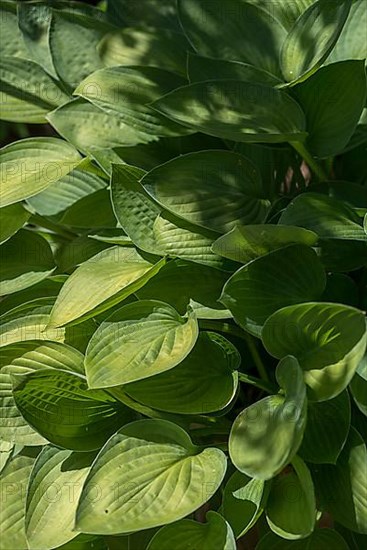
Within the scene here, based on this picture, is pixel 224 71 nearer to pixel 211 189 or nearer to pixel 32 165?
pixel 211 189

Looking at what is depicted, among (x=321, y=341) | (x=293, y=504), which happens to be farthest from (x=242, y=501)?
(x=321, y=341)

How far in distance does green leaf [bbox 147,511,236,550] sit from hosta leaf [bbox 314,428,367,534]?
0.13m

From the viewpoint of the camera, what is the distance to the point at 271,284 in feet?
2.78

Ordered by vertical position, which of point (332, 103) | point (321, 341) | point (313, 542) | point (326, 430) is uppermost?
point (332, 103)

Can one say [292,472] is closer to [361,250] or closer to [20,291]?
[361,250]

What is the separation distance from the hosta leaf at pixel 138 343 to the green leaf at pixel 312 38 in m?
0.29

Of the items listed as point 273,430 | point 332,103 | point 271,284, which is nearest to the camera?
point 273,430

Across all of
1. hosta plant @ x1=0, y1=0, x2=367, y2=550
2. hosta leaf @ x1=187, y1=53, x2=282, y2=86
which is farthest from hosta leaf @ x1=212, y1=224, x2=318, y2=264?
hosta leaf @ x1=187, y1=53, x2=282, y2=86

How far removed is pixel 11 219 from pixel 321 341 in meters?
0.42

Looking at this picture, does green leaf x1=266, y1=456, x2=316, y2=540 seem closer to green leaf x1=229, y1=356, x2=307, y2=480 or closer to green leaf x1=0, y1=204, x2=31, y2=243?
green leaf x1=229, y1=356, x2=307, y2=480

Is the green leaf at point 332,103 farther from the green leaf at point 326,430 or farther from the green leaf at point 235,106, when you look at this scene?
the green leaf at point 326,430

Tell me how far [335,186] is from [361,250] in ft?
0.37

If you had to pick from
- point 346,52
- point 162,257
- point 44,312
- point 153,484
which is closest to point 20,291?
point 44,312

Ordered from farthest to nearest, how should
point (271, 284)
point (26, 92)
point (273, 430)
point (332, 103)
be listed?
1. point (26, 92)
2. point (332, 103)
3. point (271, 284)
4. point (273, 430)
